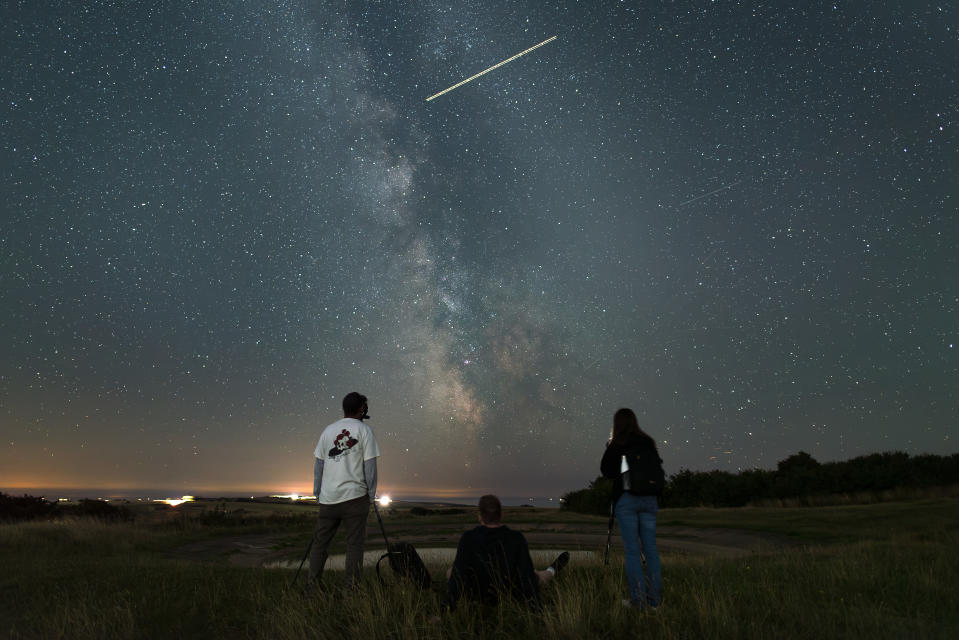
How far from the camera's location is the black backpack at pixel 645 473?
6.77 m

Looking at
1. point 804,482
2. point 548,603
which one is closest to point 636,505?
point 548,603

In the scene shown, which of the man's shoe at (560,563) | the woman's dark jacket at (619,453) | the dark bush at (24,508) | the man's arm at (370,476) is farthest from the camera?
the dark bush at (24,508)

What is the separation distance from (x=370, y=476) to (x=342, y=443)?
23.2 inches

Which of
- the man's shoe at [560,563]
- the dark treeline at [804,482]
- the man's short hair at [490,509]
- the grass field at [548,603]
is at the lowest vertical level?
the dark treeline at [804,482]

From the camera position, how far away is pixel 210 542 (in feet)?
74.7

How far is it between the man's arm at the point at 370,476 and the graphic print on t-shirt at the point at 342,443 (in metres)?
0.32

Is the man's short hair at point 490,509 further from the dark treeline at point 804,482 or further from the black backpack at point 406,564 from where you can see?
the dark treeline at point 804,482

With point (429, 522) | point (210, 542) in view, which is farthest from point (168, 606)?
point (429, 522)

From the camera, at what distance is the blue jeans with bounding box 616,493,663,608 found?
6.56 meters

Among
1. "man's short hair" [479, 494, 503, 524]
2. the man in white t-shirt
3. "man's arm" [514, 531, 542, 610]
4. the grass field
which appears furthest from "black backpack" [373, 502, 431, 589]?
"man's arm" [514, 531, 542, 610]

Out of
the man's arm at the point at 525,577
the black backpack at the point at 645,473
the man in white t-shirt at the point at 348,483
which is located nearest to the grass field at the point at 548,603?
the man's arm at the point at 525,577

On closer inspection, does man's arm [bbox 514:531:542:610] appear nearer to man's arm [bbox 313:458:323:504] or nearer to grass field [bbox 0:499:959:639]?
grass field [bbox 0:499:959:639]

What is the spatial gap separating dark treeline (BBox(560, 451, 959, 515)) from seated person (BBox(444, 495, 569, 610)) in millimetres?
37680

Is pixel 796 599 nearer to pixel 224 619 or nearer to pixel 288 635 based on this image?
pixel 288 635
